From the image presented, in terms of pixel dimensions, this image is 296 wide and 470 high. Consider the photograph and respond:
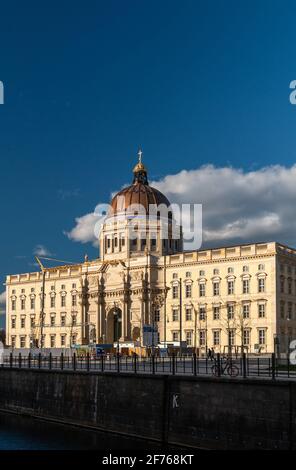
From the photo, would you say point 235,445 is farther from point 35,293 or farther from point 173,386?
point 35,293

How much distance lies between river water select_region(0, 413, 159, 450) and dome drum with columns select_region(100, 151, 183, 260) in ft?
243

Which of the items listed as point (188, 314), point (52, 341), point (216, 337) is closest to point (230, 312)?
point (216, 337)

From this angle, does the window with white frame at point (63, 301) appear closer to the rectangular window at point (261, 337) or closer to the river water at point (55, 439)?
the rectangular window at point (261, 337)

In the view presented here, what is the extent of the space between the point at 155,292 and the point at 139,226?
14781mm

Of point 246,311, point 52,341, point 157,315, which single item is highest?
point 246,311

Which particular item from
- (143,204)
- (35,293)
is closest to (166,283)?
(143,204)

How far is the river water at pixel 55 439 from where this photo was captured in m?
38.4

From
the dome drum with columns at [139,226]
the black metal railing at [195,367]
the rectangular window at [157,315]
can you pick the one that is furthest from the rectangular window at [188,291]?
the black metal railing at [195,367]

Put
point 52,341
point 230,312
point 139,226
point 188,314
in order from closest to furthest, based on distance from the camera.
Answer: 1. point 230,312
2. point 188,314
3. point 139,226
4. point 52,341

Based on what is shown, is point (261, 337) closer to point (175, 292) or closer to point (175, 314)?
point (175, 314)

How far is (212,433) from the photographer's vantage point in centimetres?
3481

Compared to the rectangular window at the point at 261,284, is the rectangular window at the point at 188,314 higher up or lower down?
lower down

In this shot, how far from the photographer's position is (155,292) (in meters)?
114

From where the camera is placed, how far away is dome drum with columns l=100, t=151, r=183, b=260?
123875 mm
